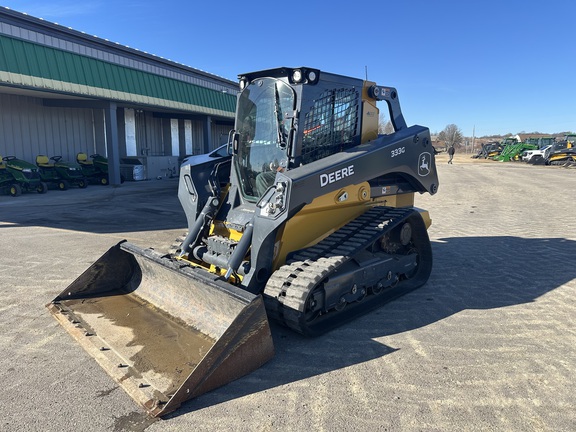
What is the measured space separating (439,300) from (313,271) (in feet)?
6.63

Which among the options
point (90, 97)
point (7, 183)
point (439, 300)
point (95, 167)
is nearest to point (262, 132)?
point (439, 300)

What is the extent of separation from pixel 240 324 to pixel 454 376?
1748 millimetres

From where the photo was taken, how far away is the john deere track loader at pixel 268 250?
3.52m

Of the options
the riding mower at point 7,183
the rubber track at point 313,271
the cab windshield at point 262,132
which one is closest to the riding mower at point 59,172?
the riding mower at point 7,183

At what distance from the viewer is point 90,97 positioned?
1825 cm

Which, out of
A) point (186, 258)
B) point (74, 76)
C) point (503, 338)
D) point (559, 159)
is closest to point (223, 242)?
point (186, 258)

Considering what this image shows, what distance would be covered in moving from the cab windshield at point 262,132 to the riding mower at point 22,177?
14416mm

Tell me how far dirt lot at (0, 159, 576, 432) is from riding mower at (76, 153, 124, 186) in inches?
563

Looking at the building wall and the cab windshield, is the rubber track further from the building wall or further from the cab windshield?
the building wall

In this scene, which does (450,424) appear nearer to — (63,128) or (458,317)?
(458,317)

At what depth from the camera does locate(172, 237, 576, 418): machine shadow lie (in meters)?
3.51

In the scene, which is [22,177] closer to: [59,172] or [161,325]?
[59,172]

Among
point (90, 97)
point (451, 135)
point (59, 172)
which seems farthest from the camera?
point (451, 135)

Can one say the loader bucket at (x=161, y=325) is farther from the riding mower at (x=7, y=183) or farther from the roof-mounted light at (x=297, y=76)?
the riding mower at (x=7, y=183)
